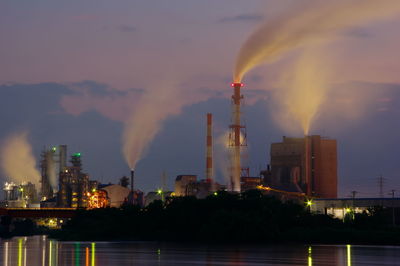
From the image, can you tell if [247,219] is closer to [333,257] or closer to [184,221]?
[184,221]

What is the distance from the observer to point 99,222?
15788 cm

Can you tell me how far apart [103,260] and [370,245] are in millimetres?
53089

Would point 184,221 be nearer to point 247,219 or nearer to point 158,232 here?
point 158,232

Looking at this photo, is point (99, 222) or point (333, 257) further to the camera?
point (99, 222)

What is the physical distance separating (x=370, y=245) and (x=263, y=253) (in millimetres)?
34083

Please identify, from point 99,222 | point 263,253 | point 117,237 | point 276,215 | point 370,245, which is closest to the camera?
point 263,253

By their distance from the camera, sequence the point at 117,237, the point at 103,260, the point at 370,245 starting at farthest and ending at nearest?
the point at 117,237, the point at 370,245, the point at 103,260

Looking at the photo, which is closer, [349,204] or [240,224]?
[240,224]

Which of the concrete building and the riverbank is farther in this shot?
the concrete building

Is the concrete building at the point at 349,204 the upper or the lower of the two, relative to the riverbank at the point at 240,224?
upper

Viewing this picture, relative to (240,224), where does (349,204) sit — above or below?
above

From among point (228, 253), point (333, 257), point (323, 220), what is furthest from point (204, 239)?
point (333, 257)

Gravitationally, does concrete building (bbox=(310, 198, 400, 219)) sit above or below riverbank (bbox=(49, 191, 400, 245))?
above

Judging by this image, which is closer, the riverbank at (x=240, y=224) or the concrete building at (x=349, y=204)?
the riverbank at (x=240, y=224)
